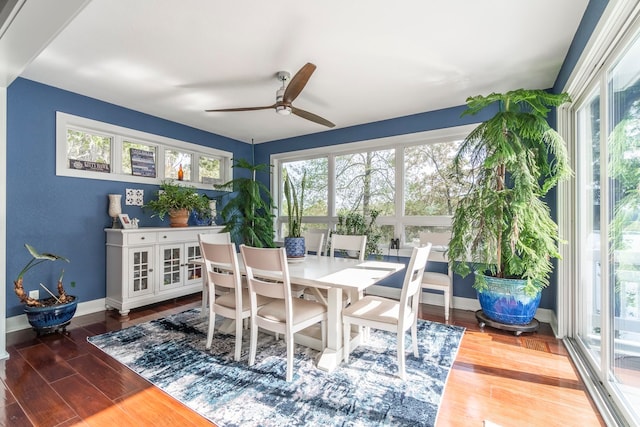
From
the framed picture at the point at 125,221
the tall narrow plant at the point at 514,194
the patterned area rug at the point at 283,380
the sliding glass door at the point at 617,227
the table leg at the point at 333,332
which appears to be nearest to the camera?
the sliding glass door at the point at 617,227

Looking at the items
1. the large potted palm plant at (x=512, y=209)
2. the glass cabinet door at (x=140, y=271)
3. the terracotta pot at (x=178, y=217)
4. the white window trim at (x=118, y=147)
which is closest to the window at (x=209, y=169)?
the white window trim at (x=118, y=147)

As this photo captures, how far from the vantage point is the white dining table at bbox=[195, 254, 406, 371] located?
6.59 feet

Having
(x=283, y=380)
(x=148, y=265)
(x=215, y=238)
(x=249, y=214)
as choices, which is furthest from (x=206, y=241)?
(x=283, y=380)

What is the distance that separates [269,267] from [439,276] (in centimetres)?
215

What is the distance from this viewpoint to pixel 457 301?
11.9ft

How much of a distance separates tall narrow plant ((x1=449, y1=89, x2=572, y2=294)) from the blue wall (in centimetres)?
397

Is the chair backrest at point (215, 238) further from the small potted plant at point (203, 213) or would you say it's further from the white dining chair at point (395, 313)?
the white dining chair at point (395, 313)

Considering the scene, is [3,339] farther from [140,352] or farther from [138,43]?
[138,43]

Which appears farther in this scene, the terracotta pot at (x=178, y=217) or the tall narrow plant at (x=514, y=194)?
the terracotta pot at (x=178, y=217)

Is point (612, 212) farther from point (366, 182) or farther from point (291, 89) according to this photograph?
point (366, 182)

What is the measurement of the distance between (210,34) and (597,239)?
319 centimetres

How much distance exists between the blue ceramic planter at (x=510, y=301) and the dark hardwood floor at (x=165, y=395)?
6.8 inches

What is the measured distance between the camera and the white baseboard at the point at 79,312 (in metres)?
2.86

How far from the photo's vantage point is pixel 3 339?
2.28 meters
